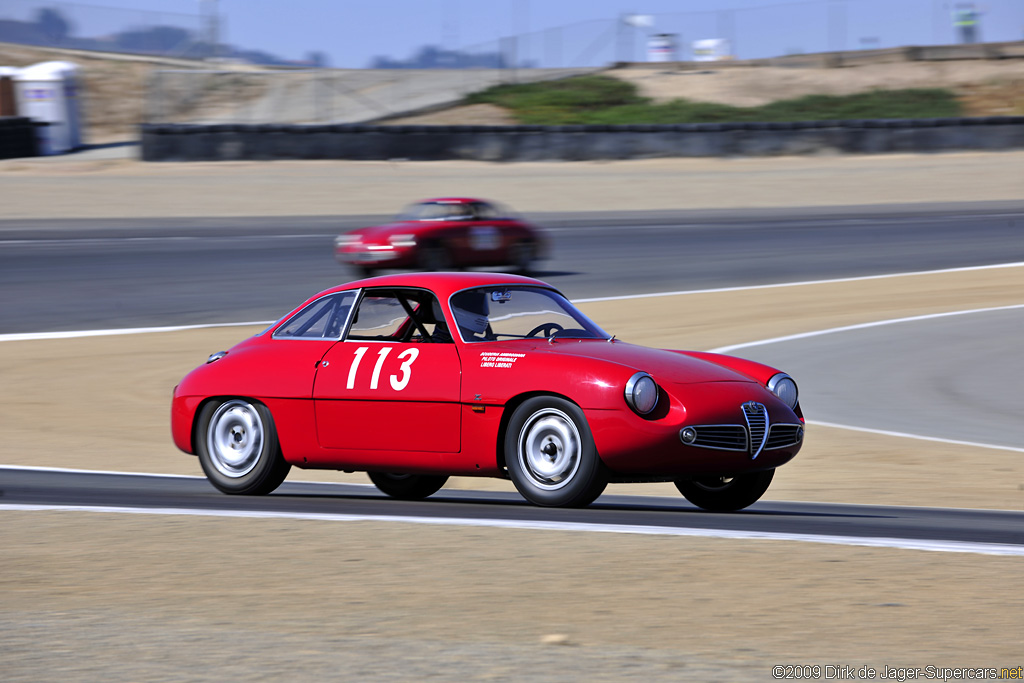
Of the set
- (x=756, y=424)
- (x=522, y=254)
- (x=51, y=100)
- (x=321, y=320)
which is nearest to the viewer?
(x=756, y=424)

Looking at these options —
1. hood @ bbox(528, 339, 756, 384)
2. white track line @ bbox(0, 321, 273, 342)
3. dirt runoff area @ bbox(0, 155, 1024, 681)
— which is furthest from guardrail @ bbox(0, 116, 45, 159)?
hood @ bbox(528, 339, 756, 384)

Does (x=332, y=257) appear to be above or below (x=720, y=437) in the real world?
below

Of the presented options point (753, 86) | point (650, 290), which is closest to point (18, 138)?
point (650, 290)

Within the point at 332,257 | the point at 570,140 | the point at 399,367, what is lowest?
the point at 332,257

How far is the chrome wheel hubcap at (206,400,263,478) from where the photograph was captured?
8227 millimetres

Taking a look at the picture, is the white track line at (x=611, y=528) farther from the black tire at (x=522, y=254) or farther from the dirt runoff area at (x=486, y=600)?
the black tire at (x=522, y=254)

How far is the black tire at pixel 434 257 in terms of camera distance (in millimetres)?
21797

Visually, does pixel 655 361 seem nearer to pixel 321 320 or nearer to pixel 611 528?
pixel 611 528

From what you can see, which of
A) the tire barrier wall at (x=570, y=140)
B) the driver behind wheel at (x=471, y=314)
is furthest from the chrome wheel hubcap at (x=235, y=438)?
the tire barrier wall at (x=570, y=140)

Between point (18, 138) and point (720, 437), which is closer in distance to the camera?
point (720, 437)

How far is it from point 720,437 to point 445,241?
1535 cm

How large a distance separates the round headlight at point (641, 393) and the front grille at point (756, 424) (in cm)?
57

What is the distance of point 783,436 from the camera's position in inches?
296

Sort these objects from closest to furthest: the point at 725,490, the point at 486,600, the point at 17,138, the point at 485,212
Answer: the point at 486,600, the point at 725,490, the point at 485,212, the point at 17,138
